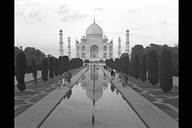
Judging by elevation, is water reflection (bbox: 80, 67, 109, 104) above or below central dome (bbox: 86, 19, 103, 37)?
below

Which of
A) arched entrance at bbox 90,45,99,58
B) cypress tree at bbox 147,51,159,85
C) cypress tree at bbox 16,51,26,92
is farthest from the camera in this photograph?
arched entrance at bbox 90,45,99,58

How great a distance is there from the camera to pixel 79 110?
7.99 m

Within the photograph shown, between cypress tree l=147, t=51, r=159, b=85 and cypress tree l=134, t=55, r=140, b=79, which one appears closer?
cypress tree l=147, t=51, r=159, b=85

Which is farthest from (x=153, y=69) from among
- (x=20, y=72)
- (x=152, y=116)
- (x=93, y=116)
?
Answer: (x=93, y=116)

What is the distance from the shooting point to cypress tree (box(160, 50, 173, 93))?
38.6ft

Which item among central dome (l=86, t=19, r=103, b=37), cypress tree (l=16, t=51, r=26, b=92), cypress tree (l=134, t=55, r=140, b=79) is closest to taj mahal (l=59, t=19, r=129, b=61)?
central dome (l=86, t=19, r=103, b=37)

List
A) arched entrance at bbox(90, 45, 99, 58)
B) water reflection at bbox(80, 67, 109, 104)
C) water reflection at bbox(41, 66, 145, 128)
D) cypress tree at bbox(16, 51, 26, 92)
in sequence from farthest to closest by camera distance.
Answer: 1. arched entrance at bbox(90, 45, 99, 58)
2. cypress tree at bbox(16, 51, 26, 92)
3. water reflection at bbox(80, 67, 109, 104)
4. water reflection at bbox(41, 66, 145, 128)

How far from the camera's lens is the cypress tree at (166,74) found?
11.8 m

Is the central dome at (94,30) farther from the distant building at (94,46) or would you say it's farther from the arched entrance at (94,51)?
the arched entrance at (94,51)

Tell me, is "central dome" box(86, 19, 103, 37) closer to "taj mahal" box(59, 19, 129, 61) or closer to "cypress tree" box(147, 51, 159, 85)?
"taj mahal" box(59, 19, 129, 61)

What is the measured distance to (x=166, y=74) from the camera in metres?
11.9
